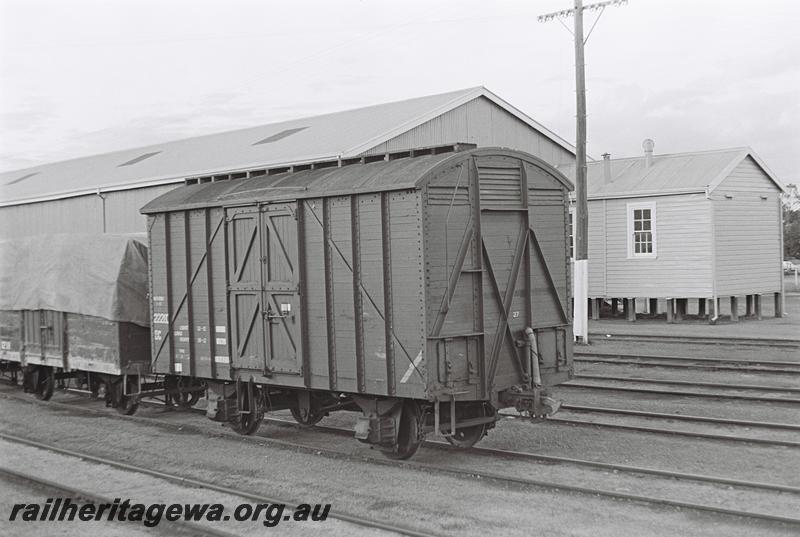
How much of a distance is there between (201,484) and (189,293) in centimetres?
363

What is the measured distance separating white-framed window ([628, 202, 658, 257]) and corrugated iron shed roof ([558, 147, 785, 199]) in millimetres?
442

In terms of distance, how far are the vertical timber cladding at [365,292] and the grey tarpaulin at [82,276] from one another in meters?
4.38

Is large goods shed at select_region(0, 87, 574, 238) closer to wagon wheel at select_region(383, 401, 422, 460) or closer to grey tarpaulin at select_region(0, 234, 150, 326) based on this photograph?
grey tarpaulin at select_region(0, 234, 150, 326)

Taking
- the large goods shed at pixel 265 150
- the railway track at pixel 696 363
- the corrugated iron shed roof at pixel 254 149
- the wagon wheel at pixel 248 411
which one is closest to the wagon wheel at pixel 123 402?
the wagon wheel at pixel 248 411

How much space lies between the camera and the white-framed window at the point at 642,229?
25953 mm

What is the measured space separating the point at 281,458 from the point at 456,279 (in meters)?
3.44

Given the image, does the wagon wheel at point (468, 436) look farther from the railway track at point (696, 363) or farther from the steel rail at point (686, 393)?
the railway track at point (696, 363)

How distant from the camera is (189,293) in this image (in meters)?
12.1

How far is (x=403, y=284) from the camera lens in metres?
9.32

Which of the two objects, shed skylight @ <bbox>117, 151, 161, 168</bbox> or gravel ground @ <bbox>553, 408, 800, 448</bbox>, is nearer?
gravel ground @ <bbox>553, 408, 800, 448</bbox>

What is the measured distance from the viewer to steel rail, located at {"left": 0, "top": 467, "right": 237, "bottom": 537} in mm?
7688

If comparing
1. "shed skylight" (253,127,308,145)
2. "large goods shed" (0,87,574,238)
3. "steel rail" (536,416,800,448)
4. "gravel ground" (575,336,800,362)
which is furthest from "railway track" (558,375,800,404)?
"shed skylight" (253,127,308,145)

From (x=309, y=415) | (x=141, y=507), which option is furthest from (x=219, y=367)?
(x=141, y=507)

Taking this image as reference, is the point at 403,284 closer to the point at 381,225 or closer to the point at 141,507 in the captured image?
the point at 381,225
